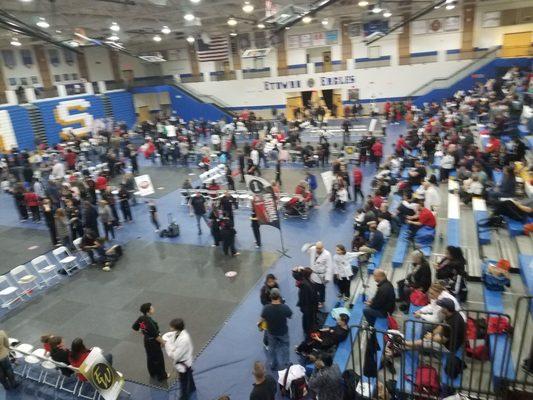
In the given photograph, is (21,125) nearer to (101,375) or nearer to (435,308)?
(101,375)

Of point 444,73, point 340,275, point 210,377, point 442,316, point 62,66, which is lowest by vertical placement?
point 210,377

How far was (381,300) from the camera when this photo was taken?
6660mm

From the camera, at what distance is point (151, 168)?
853 inches

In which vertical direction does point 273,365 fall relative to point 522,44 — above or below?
below

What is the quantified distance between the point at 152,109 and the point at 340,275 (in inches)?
1337

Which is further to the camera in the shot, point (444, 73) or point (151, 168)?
point (444, 73)

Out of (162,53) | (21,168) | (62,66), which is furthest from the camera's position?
(162,53)

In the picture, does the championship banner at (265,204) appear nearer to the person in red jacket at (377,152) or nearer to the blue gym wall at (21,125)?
the person in red jacket at (377,152)

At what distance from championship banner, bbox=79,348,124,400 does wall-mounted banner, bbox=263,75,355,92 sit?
89.8ft

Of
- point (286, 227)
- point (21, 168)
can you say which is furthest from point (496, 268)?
point (21, 168)

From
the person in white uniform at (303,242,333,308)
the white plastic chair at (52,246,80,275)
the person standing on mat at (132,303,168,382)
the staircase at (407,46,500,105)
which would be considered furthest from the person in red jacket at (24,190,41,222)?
the staircase at (407,46,500,105)

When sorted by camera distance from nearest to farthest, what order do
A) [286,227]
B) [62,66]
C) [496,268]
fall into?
[496,268]
[286,227]
[62,66]

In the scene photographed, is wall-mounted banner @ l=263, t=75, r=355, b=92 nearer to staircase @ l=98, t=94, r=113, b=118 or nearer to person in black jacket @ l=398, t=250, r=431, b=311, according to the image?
staircase @ l=98, t=94, r=113, b=118

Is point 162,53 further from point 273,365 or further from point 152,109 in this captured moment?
point 273,365
